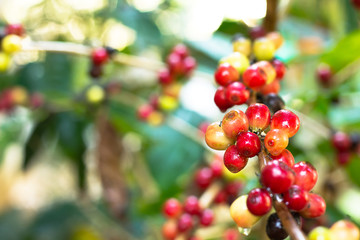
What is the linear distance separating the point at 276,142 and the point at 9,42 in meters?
0.46

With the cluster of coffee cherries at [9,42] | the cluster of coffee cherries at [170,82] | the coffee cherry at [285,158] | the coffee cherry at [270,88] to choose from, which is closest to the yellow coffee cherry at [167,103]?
the cluster of coffee cherries at [170,82]

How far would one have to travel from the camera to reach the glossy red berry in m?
0.42

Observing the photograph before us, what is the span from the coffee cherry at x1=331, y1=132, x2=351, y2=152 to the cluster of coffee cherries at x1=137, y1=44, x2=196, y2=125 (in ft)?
1.11

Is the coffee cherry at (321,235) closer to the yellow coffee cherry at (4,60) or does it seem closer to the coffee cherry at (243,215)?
the coffee cherry at (243,215)

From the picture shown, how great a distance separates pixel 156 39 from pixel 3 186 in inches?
70.8

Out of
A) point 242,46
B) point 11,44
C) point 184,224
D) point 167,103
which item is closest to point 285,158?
point 242,46

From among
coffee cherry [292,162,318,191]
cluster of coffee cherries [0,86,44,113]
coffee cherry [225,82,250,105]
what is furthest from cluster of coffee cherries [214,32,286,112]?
cluster of coffee cherries [0,86,44,113]

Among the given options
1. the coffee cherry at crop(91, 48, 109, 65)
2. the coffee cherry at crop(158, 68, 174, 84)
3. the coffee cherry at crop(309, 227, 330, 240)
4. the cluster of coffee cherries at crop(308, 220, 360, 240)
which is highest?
the cluster of coffee cherries at crop(308, 220, 360, 240)

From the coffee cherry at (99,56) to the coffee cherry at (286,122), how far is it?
0.41 m

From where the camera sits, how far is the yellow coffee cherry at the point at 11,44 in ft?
1.89

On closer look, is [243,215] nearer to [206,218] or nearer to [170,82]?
[206,218]

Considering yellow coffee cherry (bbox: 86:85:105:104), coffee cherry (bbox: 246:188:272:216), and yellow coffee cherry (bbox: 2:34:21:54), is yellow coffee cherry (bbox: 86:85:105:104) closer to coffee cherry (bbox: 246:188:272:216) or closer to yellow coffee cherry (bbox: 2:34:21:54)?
yellow coffee cherry (bbox: 2:34:21:54)

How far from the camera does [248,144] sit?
1.03 ft

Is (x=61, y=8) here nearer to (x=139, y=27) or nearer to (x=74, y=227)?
(x=139, y=27)
